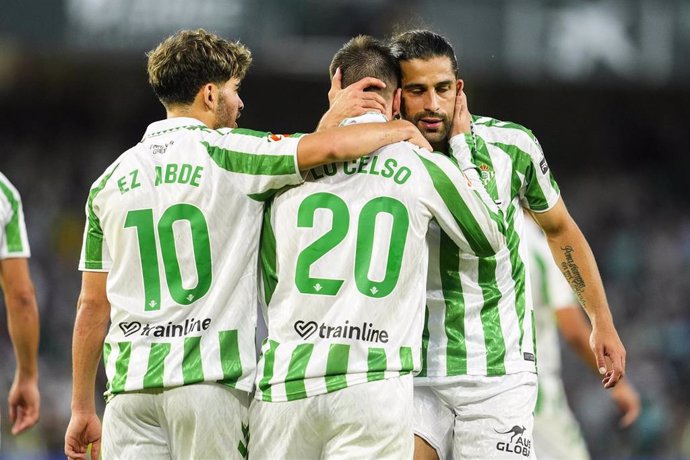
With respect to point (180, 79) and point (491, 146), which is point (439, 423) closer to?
point (491, 146)

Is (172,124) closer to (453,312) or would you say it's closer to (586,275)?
(453,312)

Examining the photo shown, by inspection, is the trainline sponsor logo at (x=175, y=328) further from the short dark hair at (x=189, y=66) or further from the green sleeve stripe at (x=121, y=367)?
the short dark hair at (x=189, y=66)

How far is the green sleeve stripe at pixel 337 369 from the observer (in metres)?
4.00

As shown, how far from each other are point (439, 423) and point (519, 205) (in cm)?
102

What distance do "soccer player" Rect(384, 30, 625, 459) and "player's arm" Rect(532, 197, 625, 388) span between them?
24 cm

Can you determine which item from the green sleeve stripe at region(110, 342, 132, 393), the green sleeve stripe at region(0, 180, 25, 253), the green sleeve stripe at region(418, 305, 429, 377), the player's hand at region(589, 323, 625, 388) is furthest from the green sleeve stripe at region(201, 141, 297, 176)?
the green sleeve stripe at region(0, 180, 25, 253)

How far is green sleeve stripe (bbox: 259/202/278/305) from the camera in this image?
4301mm

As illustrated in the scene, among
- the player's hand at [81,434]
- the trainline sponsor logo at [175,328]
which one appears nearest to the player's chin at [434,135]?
the trainline sponsor logo at [175,328]

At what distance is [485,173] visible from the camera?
4594 millimetres

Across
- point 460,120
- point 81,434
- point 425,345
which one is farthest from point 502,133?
point 81,434

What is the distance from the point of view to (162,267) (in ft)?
14.1

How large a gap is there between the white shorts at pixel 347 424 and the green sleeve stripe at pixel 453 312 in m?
0.55

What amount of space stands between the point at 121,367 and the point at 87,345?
30 centimetres

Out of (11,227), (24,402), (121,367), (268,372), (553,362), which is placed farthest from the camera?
(553,362)
